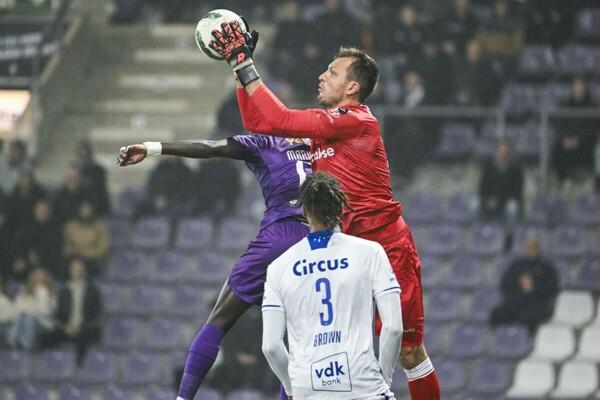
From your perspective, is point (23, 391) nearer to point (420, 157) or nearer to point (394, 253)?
point (420, 157)

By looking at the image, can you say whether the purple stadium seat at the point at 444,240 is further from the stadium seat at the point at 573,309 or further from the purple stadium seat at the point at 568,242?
the stadium seat at the point at 573,309

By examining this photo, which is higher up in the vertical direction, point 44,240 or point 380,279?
point 380,279

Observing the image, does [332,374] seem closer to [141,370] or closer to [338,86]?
[338,86]

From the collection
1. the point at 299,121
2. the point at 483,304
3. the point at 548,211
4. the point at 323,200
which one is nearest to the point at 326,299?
the point at 323,200

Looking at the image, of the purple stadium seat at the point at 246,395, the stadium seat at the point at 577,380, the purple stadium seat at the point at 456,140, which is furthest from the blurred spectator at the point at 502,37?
the purple stadium seat at the point at 246,395

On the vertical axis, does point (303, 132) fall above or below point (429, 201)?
above

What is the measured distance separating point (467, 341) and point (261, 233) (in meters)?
6.73

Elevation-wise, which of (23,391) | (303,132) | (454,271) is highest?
(303,132)

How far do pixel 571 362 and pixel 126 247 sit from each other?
17.2 feet

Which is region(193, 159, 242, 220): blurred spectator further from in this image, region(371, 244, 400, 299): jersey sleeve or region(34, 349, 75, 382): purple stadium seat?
region(371, 244, 400, 299): jersey sleeve

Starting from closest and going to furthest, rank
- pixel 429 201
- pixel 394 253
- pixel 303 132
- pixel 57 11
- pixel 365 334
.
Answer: pixel 365 334 → pixel 303 132 → pixel 394 253 → pixel 429 201 → pixel 57 11

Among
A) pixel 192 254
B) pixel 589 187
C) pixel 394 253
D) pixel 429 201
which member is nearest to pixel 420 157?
pixel 429 201

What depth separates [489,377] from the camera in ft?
45.7

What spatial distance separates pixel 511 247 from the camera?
14.7 meters
